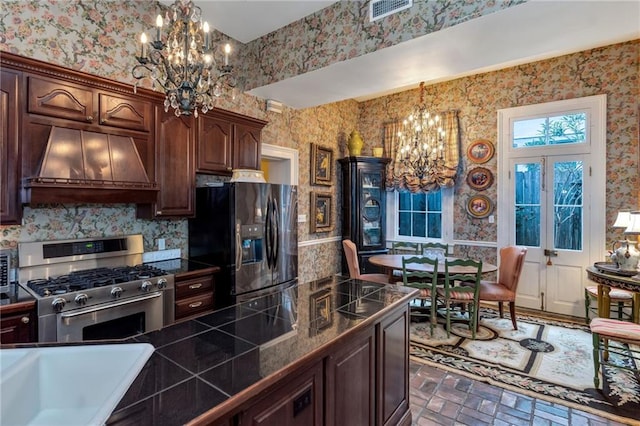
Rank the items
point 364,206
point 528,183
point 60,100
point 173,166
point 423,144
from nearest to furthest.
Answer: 1. point 60,100
2. point 173,166
3. point 423,144
4. point 528,183
5. point 364,206

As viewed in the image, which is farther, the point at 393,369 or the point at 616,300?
the point at 616,300

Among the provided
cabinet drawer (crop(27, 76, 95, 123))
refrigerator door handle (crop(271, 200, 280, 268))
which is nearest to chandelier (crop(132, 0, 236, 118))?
cabinet drawer (crop(27, 76, 95, 123))

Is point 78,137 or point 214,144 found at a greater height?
point 214,144

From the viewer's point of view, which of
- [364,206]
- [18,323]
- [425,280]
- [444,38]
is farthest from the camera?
[364,206]

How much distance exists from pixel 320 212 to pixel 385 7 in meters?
3.07

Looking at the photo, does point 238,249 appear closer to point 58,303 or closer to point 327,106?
point 58,303

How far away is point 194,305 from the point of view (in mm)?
2779

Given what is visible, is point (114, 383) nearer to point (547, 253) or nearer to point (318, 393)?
point (318, 393)

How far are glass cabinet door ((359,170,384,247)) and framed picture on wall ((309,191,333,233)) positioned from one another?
558 millimetres

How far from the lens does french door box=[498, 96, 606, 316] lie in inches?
162

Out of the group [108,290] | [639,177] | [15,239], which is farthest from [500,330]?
[15,239]

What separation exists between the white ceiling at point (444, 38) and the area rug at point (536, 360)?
9.11 feet

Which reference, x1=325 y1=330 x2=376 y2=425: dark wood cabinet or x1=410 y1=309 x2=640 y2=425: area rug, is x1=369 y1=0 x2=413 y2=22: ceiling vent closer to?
x1=325 y1=330 x2=376 y2=425: dark wood cabinet

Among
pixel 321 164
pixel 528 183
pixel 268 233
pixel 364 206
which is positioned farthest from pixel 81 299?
pixel 528 183
